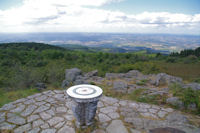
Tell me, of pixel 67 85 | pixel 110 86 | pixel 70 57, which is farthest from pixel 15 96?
pixel 70 57

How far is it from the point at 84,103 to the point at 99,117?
3.75ft

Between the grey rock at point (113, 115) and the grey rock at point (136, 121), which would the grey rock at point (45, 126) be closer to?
the grey rock at point (113, 115)

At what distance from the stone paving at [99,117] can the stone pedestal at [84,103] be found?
37cm

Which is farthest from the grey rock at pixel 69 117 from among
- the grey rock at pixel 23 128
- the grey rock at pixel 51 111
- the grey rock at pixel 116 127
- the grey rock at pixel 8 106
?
the grey rock at pixel 8 106

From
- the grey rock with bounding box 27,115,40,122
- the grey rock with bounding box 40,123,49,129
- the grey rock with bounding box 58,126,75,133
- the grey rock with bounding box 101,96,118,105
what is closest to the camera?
the grey rock with bounding box 58,126,75,133

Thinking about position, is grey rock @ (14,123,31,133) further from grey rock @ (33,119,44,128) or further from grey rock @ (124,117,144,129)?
grey rock @ (124,117,144,129)

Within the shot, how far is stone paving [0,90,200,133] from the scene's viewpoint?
337cm

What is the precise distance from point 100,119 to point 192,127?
8.02ft

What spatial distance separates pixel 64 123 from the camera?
3613mm

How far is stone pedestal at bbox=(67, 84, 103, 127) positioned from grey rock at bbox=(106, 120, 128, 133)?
0.54m

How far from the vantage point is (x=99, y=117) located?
3.93 m

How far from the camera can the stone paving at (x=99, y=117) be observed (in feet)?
11.1

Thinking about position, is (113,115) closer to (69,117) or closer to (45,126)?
(69,117)

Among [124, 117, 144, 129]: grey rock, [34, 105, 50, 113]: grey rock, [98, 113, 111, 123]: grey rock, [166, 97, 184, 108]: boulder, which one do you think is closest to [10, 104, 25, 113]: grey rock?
[34, 105, 50, 113]: grey rock
